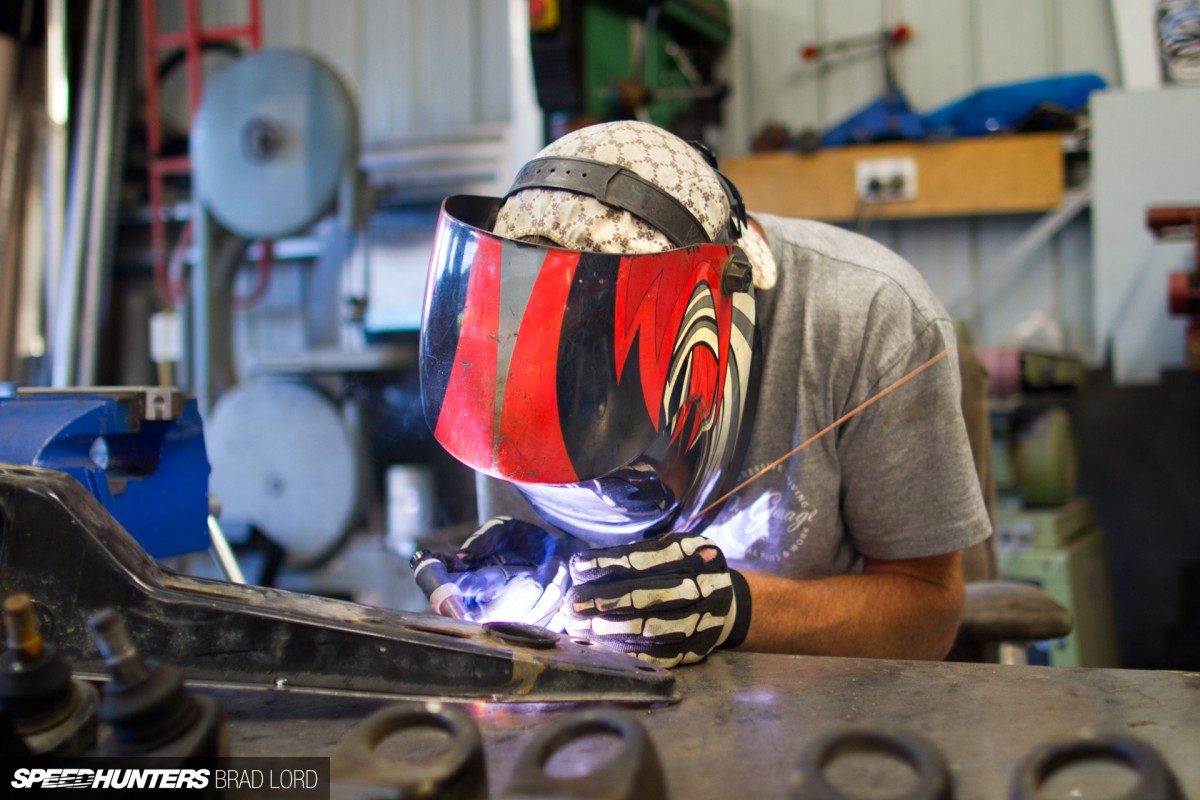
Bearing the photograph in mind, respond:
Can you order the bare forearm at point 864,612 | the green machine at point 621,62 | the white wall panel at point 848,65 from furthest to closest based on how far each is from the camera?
the white wall panel at point 848,65 < the green machine at point 621,62 < the bare forearm at point 864,612

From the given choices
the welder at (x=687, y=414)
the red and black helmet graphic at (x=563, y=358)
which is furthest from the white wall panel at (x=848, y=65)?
the red and black helmet graphic at (x=563, y=358)

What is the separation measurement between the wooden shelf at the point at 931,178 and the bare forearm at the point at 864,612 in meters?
2.23

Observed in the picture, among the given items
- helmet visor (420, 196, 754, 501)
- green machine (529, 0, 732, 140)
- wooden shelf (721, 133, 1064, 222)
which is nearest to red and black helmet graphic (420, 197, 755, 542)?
helmet visor (420, 196, 754, 501)

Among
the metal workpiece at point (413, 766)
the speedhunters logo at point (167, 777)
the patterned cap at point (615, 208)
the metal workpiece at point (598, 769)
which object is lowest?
the speedhunters logo at point (167, 777)

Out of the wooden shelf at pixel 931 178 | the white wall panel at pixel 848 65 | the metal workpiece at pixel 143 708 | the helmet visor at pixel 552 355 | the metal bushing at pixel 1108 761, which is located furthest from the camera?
the white wall panel at pixel 848 65

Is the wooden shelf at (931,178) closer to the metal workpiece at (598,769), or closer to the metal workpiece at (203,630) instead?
the metal workpiece at (203,630)

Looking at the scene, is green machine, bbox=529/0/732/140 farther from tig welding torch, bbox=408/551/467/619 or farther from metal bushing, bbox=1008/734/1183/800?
metal bushing, bbox=1008/734/1183/800

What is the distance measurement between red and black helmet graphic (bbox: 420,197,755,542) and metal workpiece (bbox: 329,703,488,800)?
1.19 ft

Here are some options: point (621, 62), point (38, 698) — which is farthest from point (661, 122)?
point (38, 698)

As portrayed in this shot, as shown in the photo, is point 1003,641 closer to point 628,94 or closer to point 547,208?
point 547,208

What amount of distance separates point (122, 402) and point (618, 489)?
1.95 ft

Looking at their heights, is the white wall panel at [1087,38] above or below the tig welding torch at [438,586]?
above

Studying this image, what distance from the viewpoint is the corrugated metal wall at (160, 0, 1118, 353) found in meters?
3.41

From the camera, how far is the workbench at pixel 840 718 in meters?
0.67
